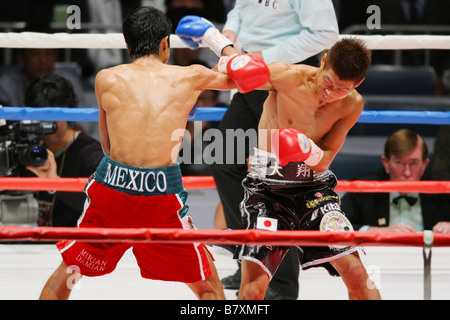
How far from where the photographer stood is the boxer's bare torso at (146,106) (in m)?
2.03

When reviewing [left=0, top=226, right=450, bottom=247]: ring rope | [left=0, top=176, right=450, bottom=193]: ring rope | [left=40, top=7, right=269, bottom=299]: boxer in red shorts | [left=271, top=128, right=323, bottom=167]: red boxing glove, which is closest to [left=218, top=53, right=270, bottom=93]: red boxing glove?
[left=40, top=7, right=269, bottom=299]: boxer in red shorts

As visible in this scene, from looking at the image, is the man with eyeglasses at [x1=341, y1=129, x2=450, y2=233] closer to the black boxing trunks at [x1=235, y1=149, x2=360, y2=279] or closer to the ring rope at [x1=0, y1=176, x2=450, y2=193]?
the ring rope at [x1=0, y1=176, x2=450, y2=193]

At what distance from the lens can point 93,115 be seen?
2910 mm

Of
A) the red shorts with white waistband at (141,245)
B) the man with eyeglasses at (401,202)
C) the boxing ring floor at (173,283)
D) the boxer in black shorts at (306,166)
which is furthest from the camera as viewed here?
the man with eyeglasses at (401,202)

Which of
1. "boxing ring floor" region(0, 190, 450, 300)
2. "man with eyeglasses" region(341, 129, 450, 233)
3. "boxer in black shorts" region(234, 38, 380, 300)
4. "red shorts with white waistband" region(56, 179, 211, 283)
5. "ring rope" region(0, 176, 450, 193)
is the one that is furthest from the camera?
"man with eyeglasses" region(341, 129, 450, 233)

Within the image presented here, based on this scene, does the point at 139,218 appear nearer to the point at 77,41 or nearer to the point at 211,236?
the point at 211,236

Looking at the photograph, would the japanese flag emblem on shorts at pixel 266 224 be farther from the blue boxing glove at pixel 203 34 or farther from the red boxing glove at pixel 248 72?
the blue boxing glove at pixel 203 34

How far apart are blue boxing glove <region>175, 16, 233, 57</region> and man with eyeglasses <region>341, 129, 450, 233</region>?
1186 mm

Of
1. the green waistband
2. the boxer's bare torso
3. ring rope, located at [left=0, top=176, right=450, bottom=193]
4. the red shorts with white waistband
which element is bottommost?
the red shorts with white waistband

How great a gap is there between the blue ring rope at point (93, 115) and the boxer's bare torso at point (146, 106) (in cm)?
77

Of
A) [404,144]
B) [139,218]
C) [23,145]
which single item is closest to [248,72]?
[139,218]

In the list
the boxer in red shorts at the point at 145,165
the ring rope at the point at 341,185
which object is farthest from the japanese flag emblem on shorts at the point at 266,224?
the ring rope at the point at 341,185

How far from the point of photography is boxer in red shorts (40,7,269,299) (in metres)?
2.01
